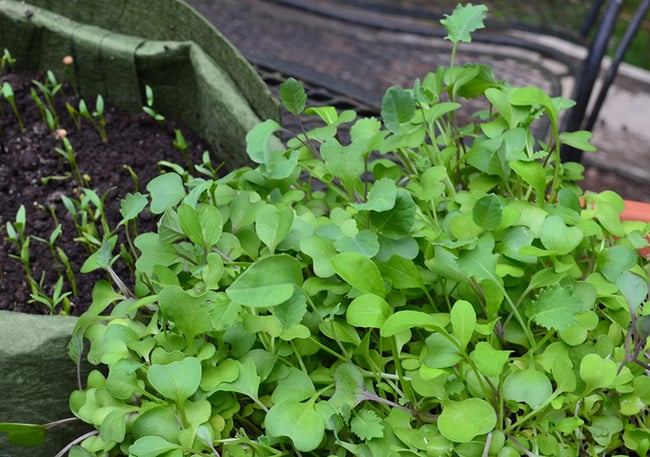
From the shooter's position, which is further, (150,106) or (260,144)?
(150,106)

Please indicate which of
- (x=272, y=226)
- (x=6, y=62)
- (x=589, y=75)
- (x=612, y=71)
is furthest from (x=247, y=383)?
(x=612, y=71)

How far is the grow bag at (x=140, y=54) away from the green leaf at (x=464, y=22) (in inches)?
13.4

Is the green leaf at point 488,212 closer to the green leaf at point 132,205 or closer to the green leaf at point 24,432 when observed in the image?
the green leaf at point 132,205

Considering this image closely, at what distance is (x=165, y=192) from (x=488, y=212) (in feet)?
1.08

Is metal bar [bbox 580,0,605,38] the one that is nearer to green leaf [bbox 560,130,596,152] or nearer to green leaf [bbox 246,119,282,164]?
green leaf [bbox 560,130,596,152]

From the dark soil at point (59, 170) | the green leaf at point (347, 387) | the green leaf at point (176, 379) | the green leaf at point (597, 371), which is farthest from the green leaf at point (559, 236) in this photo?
the dark soil at point (59, 170)

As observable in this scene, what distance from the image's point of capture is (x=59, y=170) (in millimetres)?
1142

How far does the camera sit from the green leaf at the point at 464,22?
34.0 inches

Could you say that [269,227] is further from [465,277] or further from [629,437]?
[629,437]

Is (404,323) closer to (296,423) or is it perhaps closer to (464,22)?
(296,423)

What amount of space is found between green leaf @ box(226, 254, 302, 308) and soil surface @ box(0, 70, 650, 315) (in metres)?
0.41

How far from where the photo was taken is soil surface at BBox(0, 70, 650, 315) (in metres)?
0.97

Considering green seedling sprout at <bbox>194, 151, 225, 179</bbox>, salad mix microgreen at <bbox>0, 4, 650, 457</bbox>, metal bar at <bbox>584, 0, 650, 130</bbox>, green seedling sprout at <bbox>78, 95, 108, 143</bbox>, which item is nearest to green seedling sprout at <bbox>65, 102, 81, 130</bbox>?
green seedling sprout at <bbox>78, 95, 108, 143</bbox>

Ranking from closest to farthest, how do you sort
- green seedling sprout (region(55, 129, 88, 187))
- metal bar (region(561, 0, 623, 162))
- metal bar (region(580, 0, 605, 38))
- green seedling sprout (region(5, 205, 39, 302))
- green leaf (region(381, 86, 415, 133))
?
green leaf (region(381, 86, 415, 133))
green seedling sprout (region(5, 205, 39, 302))
green seedling sprout (region(55, 129, 88, 187))
metal bar (region(561, 0, 623, 162))
metal bar (region(580, 0, 605, 38))
